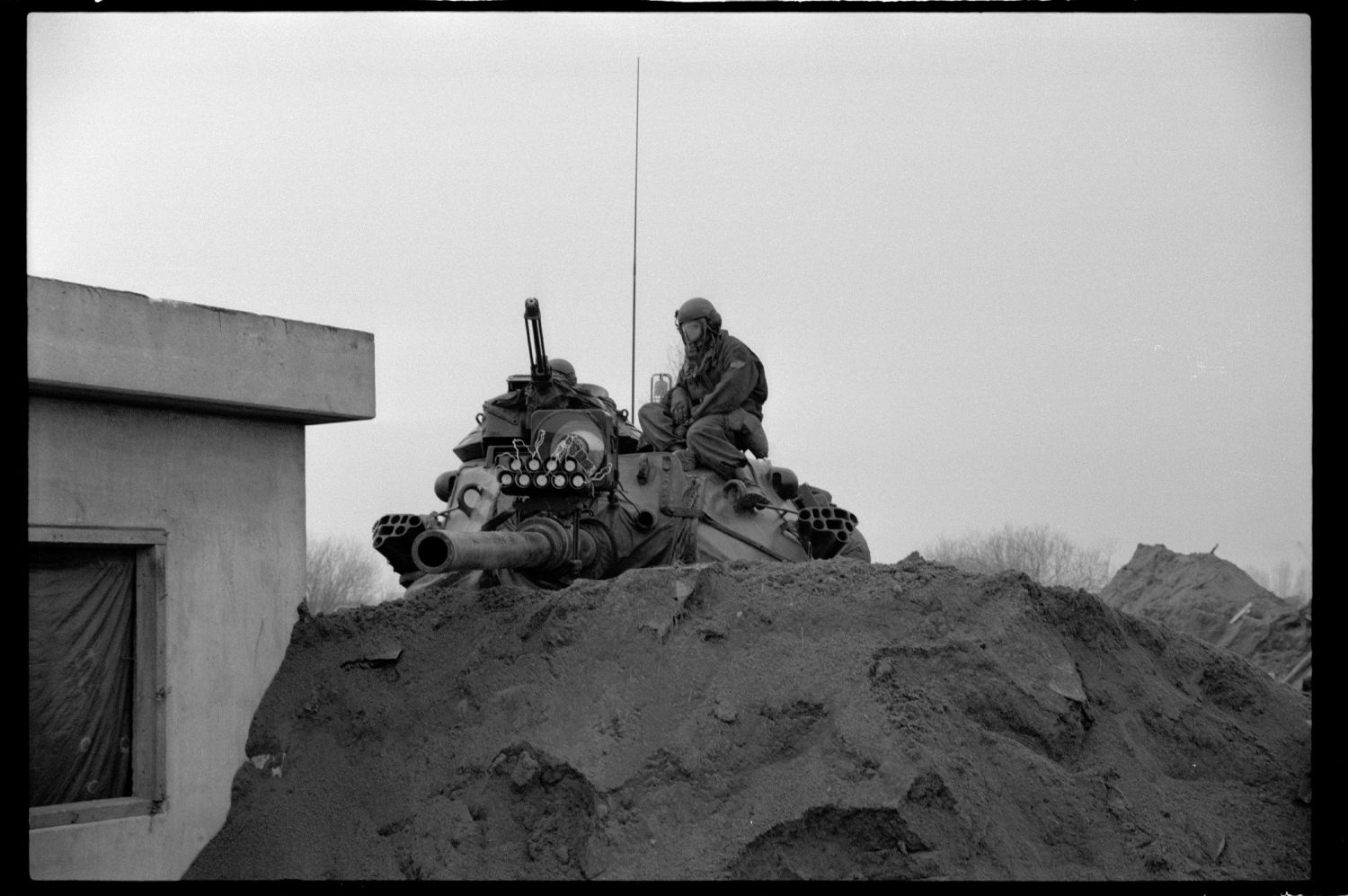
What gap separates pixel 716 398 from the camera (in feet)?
35.2

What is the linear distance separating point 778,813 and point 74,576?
3.38 metres

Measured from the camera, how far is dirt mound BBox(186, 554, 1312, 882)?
564cm

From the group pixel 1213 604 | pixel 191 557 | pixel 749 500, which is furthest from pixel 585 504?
pixel 1213 604

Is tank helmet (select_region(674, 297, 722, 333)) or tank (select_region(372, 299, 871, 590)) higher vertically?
tank helmet (select_region(674, 297, 722, 333))

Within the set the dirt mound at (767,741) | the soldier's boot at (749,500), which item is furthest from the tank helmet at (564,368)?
the dirt mound at (767,741)

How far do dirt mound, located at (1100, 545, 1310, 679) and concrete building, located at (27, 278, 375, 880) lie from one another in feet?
46.1

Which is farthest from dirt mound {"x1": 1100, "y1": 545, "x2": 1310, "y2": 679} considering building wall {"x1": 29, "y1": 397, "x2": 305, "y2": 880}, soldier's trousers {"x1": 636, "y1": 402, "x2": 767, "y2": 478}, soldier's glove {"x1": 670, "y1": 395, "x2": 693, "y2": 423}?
building wall {"x1": 29, "y1": 397, "x2": 305, "y2": 880}

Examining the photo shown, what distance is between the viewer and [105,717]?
634 cm

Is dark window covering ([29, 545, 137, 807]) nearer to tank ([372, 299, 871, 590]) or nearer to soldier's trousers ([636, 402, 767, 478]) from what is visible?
tank ([372, 299, 871, 590])

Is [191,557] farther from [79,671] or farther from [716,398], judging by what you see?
[716,398]

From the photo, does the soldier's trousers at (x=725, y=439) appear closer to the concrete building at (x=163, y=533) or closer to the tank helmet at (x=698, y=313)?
the tank helmet at (x=698, y=313)

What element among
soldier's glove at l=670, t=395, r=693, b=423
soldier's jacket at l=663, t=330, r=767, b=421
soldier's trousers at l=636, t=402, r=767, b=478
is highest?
soldier's jacket at l=663, t=330, r=767, b=421

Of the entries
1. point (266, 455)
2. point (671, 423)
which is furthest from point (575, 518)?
point (671, 423)
